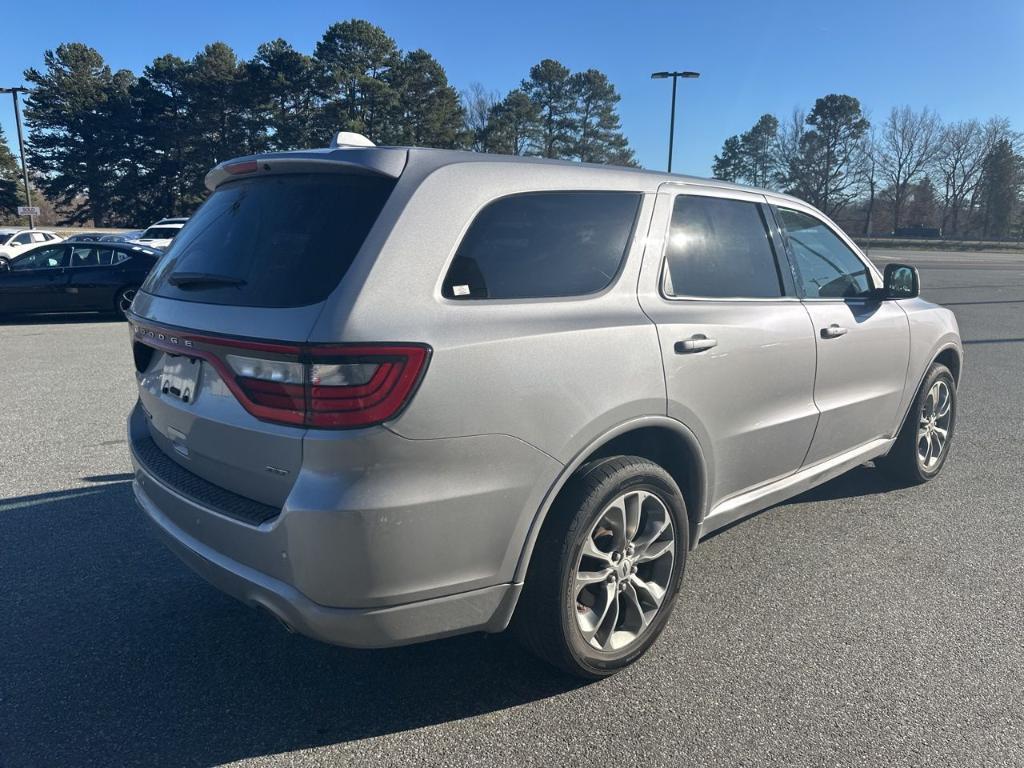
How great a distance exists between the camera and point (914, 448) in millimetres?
4848

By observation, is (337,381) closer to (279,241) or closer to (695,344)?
(279,241)

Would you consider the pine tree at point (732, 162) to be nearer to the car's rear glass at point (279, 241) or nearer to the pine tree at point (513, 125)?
the pine tree at point (513, 125)

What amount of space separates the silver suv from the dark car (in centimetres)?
1220

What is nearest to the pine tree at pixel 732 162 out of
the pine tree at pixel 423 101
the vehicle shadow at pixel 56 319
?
the pine tree at pixel 423 101

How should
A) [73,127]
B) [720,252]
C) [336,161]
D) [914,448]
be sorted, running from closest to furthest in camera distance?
[336,161], [720,252], [914,448], [73,127]

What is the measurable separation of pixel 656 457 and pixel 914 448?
8.69 ft

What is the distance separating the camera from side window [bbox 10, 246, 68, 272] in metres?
13.5

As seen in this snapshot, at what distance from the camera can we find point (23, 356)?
390 inches

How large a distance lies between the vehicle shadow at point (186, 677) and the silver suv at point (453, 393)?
44 centimetres

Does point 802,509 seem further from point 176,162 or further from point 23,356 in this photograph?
point 176,162

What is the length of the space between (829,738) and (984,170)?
99948 mm

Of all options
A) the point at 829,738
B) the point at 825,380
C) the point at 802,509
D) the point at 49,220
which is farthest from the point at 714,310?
the point at 49,220

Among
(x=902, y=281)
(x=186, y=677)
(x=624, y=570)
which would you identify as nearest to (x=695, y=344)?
(x=624, y=570)

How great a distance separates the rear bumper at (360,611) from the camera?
7.31 feet
